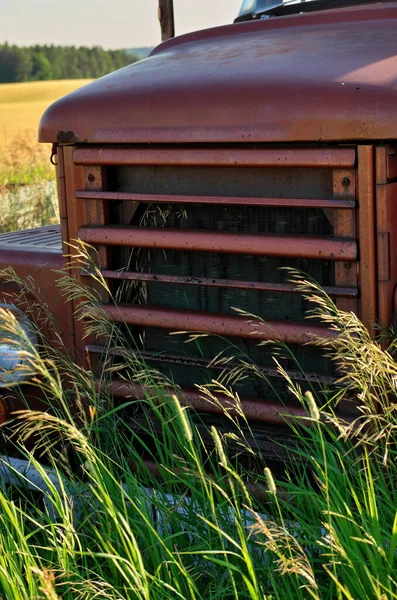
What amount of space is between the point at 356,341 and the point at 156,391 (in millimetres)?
694

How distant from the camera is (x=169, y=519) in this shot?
237 cm

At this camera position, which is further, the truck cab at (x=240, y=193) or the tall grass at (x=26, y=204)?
the tall grass at (x=26, y=204)

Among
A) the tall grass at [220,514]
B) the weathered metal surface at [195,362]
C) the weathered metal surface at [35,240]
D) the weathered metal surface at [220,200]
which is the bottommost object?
the tall grass at [220,514]

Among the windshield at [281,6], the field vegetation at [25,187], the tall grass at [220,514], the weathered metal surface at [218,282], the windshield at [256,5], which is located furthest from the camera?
the field vegetation at [25,187]

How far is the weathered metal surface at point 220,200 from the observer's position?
2428 millimetres

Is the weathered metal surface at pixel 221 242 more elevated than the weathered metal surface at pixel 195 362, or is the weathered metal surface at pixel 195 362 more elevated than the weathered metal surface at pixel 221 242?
the weathered metal surface at pixel 221 242

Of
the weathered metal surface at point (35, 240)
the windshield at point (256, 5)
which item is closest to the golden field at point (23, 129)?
the weathered metal surface at point (35, 240)

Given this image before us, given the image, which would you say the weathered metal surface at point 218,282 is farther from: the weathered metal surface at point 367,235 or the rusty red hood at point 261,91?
the rusty red hood at point 261,91

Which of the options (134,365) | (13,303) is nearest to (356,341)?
(134,365)

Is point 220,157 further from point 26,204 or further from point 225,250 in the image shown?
point 26,204

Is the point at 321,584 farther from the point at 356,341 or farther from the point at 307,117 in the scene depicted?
the point at 307,117

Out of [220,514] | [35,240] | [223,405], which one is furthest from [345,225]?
[35,240]

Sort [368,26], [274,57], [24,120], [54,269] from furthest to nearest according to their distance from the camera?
[24,120] < [54,269] < [368,26] < [274,57]

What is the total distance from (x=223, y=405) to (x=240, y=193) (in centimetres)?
62
